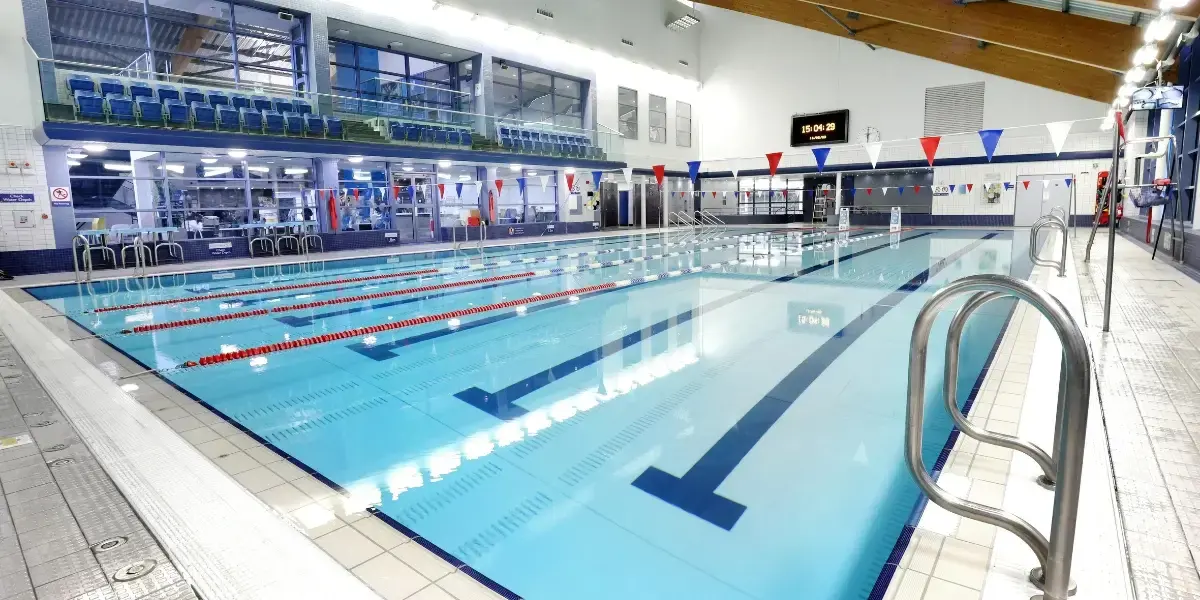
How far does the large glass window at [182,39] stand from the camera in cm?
1145

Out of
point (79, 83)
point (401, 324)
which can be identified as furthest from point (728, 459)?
point (79, 83)

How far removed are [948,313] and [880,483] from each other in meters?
4.00

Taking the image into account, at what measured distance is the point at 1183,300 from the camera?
5207 mm

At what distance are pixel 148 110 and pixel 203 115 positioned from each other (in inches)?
32.7

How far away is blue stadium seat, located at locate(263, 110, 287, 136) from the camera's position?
11.7 metres

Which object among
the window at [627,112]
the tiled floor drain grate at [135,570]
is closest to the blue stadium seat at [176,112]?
the tiled floor drain grate at [135,570]

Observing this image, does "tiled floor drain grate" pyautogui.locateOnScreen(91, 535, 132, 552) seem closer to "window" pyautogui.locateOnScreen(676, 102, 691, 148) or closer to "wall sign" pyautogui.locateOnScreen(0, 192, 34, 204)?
"wall sign" pyautogui.locateOnScreen(0, 192, 34, 204)

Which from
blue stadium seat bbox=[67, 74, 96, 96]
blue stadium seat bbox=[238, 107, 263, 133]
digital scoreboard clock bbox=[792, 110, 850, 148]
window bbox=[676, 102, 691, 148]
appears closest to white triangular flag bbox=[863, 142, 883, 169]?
digital scoreboard clock bbox=[792, 110, 850, 148]

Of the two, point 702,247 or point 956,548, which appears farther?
point 702,247

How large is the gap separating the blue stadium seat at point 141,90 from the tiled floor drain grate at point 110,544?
11.5 m

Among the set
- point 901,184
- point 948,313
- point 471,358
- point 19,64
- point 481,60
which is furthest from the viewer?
point 901,184

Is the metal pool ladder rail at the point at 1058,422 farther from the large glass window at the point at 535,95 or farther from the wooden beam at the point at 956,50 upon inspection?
the large glass window at the point at 535,95

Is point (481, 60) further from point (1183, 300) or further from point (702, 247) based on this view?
point (1183, 300)

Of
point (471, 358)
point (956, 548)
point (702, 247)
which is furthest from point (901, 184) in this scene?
point (956, 548)
